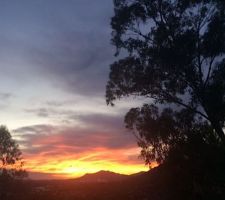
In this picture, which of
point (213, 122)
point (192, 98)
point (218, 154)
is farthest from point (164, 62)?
point (218, 154)

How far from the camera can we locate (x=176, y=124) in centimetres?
3397

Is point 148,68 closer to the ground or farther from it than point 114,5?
closer to the ground

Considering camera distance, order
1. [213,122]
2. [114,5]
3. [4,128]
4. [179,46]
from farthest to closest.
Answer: [4,128]
[114,5]
[179,46]
[213,122]

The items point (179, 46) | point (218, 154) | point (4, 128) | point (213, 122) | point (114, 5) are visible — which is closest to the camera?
point (218, 154)

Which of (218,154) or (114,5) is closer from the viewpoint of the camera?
(218,154)

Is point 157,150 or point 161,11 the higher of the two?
point 161,11

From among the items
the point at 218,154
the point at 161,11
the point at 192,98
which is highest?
the point at 161,11

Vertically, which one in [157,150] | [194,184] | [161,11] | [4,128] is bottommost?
[194,184]

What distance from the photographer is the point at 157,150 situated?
3425 centimetres

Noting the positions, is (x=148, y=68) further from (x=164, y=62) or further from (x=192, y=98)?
(x=192, y=98)

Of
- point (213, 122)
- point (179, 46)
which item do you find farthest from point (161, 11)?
point (213, 122)

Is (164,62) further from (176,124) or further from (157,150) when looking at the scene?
(157,150)

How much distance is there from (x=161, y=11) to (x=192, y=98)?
8033 millimetres

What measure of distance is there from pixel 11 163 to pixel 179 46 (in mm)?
49217
